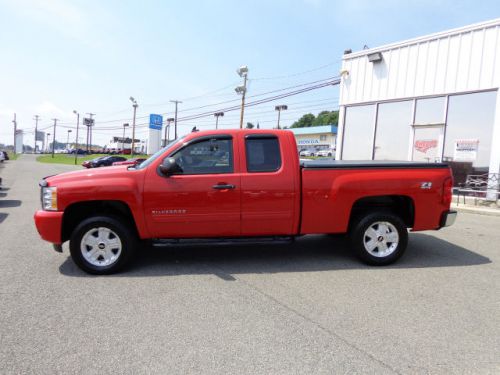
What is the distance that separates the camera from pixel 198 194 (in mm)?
4836

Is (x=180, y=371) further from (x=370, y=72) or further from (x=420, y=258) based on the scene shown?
(x=370, y=72)

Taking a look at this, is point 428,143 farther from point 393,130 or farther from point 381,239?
point 381,239

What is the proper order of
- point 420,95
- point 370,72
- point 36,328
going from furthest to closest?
point 370,72 → point 420,95 → point 36,328

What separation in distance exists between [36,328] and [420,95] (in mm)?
13941

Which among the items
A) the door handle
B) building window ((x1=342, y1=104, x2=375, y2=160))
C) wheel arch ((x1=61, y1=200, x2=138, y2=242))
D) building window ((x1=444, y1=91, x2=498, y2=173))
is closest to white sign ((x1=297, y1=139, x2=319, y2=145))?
building window ((x1=342, y1=104, x2=375, y2=160))

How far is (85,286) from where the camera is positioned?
4441 millimetres

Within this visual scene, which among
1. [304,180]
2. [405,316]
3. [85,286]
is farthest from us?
[304,180]

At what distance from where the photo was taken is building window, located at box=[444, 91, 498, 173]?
1232 cm

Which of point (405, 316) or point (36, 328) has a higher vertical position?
point (405, 316)

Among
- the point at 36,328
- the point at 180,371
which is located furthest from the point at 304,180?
the point at 36,328

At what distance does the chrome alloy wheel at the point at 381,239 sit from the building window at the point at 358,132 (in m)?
10.8

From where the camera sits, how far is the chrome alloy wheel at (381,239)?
5.34 meters

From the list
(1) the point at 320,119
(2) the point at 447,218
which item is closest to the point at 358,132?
(2) the point at 447,218

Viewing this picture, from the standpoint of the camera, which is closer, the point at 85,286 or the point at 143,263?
the point at 85,286
